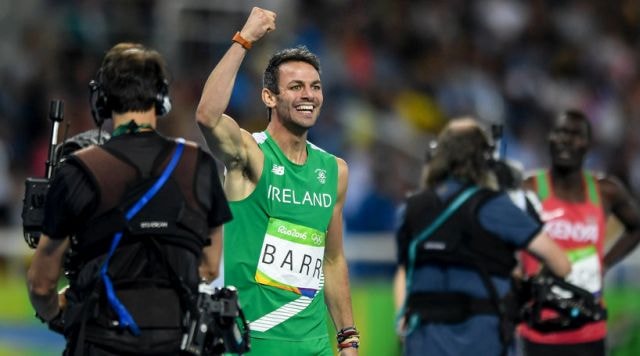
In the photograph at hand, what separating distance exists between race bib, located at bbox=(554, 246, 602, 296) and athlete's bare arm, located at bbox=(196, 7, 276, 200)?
323 cm

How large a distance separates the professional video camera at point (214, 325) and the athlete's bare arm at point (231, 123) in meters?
0.99

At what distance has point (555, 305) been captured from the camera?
927cm

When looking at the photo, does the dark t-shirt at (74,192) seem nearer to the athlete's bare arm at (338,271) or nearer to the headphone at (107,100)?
the headphone at (107,100)

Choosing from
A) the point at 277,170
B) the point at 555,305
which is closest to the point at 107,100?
the point at 277,170

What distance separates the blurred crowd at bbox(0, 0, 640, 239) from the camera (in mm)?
15477

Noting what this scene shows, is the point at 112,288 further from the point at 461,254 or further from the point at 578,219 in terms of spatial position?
the point at 578,219

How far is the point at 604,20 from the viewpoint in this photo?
20578mm

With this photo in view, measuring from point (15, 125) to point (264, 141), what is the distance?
8.54m

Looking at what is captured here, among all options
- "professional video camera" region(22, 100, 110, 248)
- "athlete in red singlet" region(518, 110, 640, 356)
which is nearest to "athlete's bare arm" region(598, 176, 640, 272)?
"athlete in red singlet" region(518, 110, 640, 356)

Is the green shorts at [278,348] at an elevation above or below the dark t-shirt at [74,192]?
below

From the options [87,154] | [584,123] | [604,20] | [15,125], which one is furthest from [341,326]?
[604,20]

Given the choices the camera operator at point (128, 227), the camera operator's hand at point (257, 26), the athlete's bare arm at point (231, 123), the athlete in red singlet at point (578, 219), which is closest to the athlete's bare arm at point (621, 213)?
the athlete in red singlet at point (578, 219)

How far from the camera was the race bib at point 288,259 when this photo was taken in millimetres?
7148

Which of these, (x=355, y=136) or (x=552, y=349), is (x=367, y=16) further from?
(x=552, y=349)
